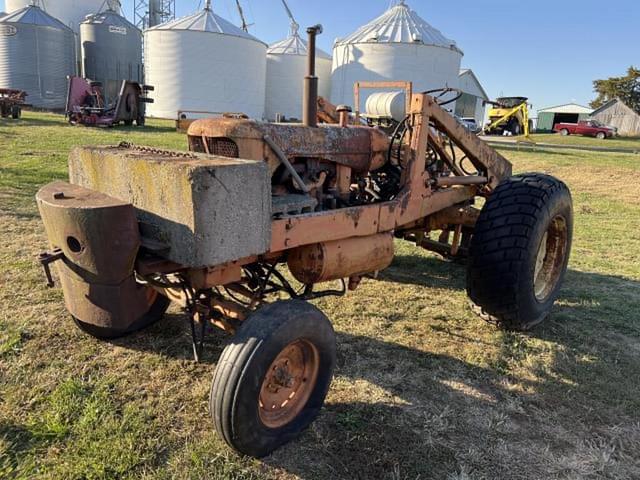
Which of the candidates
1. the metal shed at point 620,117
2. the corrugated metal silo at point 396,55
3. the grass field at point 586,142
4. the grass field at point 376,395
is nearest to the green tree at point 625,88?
the metal shed at point 620,117

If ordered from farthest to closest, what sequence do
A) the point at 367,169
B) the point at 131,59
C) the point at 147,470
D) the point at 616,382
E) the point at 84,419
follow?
the point at 131,59 < the point at 367,169 < the point at 616,382 < the point at 84,419 < the point at 147,470

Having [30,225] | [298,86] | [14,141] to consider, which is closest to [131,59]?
[298,86]

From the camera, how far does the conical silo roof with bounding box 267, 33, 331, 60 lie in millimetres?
31939

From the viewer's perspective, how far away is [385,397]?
2941 millimetres

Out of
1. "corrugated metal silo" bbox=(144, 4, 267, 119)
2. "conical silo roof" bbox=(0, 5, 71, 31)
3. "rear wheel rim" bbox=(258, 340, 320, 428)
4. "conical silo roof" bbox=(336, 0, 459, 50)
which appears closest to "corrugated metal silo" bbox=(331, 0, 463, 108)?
"conical silo roof" bbox=(336, 0, 459, 50)

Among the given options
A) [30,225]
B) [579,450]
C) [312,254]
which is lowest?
[579,450]

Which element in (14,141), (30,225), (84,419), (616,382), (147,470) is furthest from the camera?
(14,141)

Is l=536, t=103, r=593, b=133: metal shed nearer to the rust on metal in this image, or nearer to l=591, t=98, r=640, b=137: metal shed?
l=591, t=98, r=640, b=137: metal shed

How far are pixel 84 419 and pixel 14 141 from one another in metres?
12.1

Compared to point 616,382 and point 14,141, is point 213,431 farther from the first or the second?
point 14,141

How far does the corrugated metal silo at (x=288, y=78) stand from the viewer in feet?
104

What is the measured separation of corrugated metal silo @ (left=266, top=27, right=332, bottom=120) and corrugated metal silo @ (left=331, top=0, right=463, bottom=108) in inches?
110

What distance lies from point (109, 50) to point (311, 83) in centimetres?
3047

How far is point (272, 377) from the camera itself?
2.46 metres
